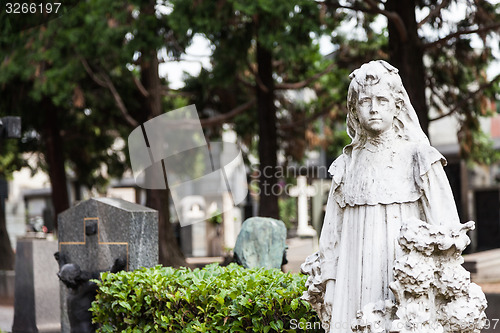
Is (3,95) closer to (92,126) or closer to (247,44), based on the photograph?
(92,126)

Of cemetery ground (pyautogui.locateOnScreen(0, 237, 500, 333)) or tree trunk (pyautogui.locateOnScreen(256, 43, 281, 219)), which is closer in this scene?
cemetery ground (pyautogui.locateOnScreen(0, 237, 500, 333))

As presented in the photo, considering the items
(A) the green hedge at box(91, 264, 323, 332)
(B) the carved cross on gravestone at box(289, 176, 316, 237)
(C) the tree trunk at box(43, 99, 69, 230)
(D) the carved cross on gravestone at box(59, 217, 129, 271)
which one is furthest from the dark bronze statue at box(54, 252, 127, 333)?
(B) the carved cross on gravestone at box(289, 176, 316, 237)

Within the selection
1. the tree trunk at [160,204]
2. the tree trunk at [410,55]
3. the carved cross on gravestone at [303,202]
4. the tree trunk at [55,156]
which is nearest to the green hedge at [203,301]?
the tree trunk at [410,55]

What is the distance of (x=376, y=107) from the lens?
454 centimetres

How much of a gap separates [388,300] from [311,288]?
0.70 meters

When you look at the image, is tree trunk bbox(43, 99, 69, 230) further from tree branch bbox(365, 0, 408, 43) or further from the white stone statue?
the white stone statue

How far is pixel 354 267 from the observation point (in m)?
4.56

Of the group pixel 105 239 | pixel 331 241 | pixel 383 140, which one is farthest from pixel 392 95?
pixel 105 239

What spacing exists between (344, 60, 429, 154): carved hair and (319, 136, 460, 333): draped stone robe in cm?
6

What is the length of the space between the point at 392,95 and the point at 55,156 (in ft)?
50.5

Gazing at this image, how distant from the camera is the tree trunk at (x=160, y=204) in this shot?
608 inches

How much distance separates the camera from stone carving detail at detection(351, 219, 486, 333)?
4.18 m

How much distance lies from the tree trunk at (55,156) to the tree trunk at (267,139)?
6330 mm

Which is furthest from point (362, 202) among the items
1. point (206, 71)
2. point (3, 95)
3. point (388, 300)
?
point (3, 95)
